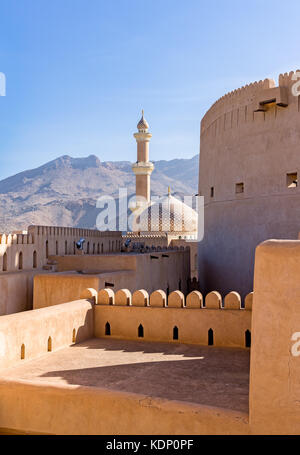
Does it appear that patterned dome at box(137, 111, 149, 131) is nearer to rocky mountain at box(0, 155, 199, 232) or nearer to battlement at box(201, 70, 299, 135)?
battlement at box(201, 70, 299, 135)

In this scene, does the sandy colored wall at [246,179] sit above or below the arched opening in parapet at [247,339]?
above

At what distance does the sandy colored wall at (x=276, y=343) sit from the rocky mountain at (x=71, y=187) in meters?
59.7

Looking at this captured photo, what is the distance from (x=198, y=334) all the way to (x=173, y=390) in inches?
78.1

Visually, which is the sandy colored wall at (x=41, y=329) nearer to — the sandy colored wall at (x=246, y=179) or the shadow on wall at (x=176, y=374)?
the shadow on wall at (x=176, y=374)

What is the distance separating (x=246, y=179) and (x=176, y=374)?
9494 mm

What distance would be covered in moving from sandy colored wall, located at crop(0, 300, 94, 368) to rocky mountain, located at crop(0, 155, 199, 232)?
56.5 metres

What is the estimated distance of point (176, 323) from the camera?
22.4ft

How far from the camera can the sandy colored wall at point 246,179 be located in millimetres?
12781

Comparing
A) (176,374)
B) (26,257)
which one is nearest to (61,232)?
(26,257)

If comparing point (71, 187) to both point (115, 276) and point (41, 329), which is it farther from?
point (41, 329)

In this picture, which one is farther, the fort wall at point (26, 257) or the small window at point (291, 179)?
the small window at point (291, 179)

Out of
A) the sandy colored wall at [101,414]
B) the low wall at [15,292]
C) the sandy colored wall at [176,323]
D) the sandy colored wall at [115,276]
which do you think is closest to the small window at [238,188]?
the sandy colored wall at [115,276]
